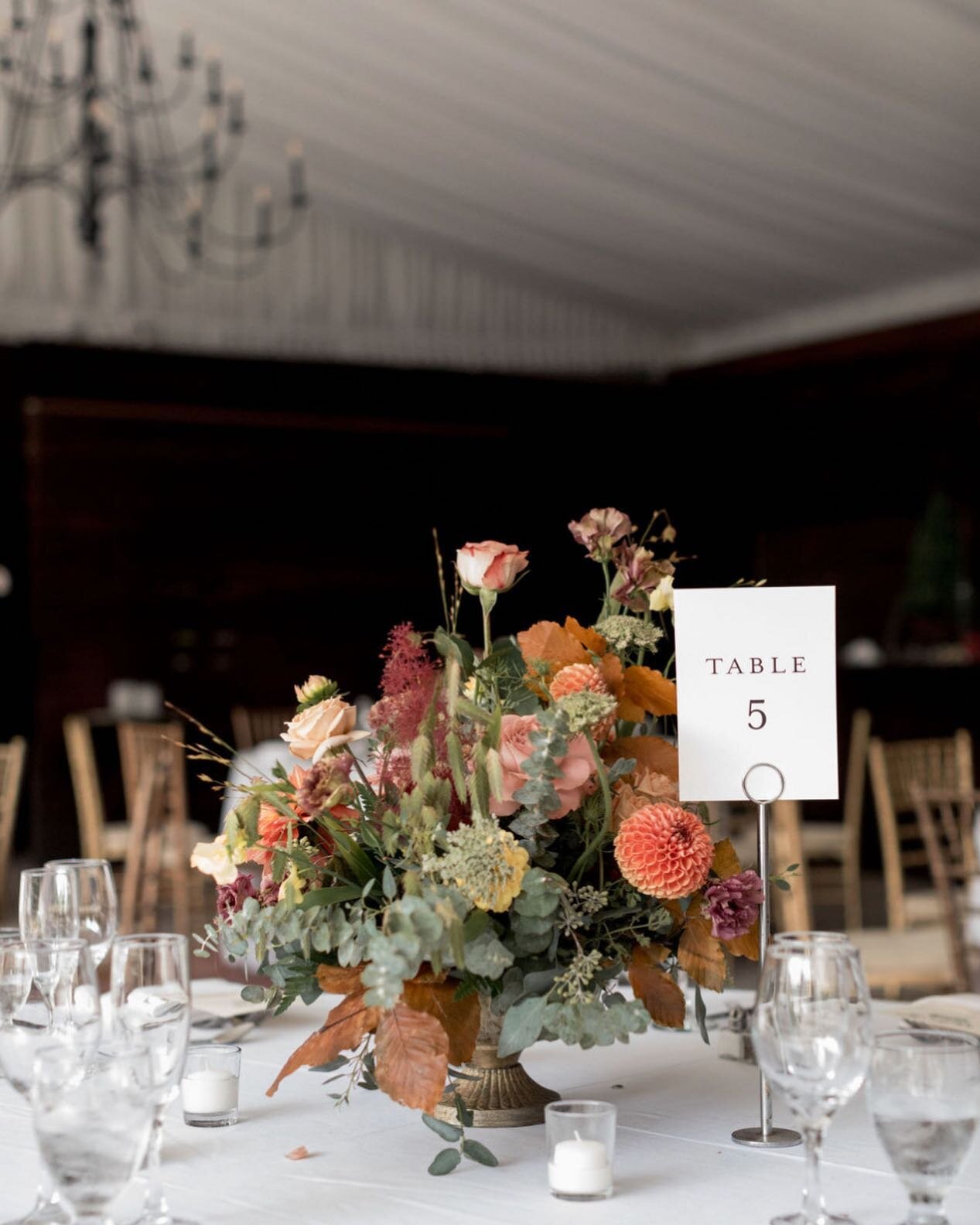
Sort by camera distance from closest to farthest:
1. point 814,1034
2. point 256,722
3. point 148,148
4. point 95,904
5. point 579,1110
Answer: point 814,1034
point 579,1110
point 95,904
point 256,722
point 148,148

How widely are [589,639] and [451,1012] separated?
34 cm

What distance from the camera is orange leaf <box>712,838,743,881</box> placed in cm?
135

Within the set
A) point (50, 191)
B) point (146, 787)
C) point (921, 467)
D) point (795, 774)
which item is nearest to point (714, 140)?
point (921, 467)

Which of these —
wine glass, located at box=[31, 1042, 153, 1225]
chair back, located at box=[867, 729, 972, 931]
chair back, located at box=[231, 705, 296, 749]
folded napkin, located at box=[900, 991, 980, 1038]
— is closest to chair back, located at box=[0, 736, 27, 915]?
chair back, located at box=[231, 705, 296, 749]

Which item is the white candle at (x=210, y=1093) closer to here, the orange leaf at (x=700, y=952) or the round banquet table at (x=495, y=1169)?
the round banquet table at (x=495, y=1169)

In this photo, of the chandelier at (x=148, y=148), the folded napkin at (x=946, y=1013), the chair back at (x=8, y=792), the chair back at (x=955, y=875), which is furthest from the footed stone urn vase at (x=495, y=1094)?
the chandelier at (x=148, y=148)

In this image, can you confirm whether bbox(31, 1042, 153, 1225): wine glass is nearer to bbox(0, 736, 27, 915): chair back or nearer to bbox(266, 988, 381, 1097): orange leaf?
bbox(266, 988, 381, 1097): orange leaf

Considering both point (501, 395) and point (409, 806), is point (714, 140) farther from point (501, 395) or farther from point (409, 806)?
point (409, 806)

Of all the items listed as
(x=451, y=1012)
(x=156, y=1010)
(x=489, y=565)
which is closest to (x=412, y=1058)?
(x=451, y=1012)

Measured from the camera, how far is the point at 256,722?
7668 mm

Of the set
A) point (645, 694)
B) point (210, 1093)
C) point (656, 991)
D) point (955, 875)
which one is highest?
point (645, 694)

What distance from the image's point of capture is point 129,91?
8.70 meters

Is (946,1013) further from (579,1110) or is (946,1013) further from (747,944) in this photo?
(579,1110)

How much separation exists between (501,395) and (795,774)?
892 cm
